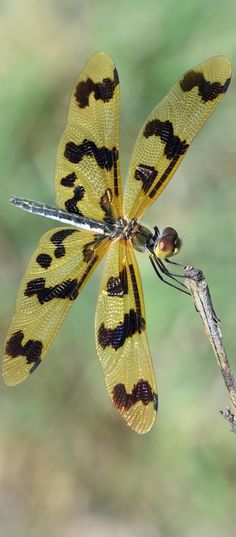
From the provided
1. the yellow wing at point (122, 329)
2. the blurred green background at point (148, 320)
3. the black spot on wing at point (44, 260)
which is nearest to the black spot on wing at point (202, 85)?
the yellow wing at point (122, 329)

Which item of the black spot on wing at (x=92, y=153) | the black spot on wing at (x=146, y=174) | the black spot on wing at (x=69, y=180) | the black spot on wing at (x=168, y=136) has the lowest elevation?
the black spot on wing at (x=69, y=180)

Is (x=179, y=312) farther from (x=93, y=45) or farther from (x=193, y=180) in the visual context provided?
(x=93, y=45)

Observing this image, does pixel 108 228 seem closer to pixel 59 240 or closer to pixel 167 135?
pixel 59 240

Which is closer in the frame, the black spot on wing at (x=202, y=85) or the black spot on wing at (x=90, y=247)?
the black spot on wing at (x=202, y=85)

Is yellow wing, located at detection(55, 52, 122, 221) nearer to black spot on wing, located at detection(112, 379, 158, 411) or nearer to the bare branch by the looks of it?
black spot on wing, located at detection(112, 379, 158, 411)

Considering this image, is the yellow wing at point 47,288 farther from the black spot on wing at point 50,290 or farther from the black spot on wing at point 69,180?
the black spot on wing at point 69,180

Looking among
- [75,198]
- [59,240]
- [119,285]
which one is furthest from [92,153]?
[119,285]
